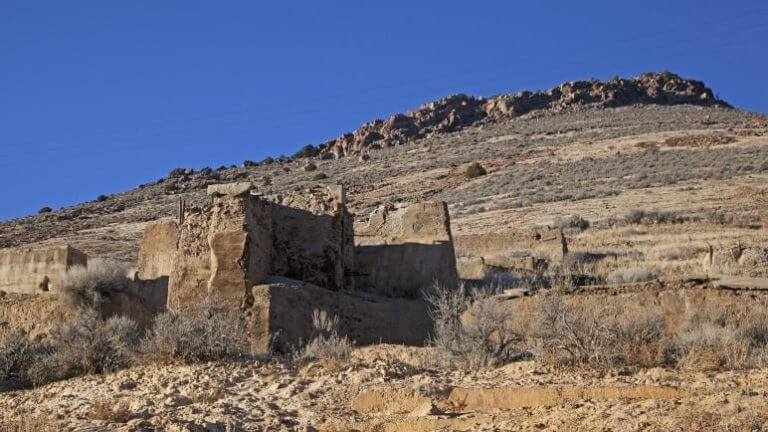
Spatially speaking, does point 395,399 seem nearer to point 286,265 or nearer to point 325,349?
point 325,349

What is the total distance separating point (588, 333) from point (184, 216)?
6379 millimetres

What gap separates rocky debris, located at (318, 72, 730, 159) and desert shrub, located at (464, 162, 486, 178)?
2204cm

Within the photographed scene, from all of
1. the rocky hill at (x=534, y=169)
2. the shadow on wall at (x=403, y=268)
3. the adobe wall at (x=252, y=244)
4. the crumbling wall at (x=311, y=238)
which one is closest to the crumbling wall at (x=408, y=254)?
the shadow on wall at (x=403, y=268)

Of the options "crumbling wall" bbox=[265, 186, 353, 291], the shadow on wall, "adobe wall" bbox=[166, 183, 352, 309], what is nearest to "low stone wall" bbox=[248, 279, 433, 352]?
"adobe wall" bbox=[166, 183, 352, 309]

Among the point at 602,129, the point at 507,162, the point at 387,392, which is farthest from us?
the point at 602,129

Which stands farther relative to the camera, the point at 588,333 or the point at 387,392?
the point at 588,333

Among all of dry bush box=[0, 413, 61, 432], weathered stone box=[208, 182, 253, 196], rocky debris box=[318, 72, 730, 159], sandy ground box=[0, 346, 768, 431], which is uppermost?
rocky debris box=[318, 72, 730, 159]

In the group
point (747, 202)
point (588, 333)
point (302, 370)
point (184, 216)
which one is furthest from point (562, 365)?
point (747, 202)

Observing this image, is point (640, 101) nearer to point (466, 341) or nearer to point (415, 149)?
point (415, 149)

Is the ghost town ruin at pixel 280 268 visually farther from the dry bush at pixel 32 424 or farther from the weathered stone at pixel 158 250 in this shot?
the dry bush at pixel 32 424

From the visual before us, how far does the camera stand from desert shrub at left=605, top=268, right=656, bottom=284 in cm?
1747

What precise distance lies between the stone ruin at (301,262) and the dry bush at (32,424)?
3.90 meters

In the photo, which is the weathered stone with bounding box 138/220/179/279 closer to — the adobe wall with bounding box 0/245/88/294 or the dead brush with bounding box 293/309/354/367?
the adobe wall with bounding box 0/245/88/294

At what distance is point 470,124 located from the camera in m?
73.6
